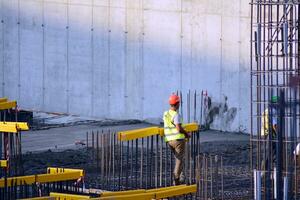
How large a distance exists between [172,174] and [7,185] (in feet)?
16.1

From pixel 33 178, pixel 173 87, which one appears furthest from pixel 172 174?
pixel 173 87

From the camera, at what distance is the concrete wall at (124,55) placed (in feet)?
95.0

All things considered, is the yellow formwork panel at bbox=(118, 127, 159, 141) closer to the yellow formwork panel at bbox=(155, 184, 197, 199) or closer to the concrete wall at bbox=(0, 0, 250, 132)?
the yellow formwork panel at bbox=(155, 184, 197, 199)

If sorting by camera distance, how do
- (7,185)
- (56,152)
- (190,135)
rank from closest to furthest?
(7,185), (190,135), (56,152)

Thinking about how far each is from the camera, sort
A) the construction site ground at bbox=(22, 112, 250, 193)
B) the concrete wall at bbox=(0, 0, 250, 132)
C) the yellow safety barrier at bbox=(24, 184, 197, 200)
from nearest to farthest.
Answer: the yellow safety barrier at bbox=(24, 184, 197, 200) < the construction site ground at bbox=(22, 112, 250, 193) < the concrete wall at bbox=(0, 0, 250, 132)

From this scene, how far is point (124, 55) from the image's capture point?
31.1m

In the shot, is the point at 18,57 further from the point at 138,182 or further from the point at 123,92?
the point at 138,182

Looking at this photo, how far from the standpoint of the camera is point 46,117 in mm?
32250

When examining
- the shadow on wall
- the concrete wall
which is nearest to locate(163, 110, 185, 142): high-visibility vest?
the concrete wall

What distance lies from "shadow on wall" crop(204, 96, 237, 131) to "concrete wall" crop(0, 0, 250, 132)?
0.02m

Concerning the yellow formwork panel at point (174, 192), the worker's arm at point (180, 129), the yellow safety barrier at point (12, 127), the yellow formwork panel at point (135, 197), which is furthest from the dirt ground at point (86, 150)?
the yellow formwork panel at point (135, 197)

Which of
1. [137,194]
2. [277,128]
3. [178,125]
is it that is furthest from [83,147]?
[277,128]

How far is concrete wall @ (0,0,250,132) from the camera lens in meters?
29.0

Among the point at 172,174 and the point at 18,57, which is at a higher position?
the point at 18,57
